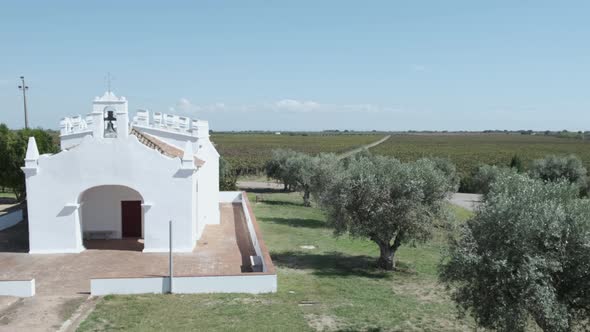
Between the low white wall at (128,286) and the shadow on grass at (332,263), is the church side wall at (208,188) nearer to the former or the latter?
the shadow on grass at (332,263)

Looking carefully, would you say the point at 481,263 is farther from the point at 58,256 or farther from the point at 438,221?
the point at 58,256

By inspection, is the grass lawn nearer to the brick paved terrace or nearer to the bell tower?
the brick paved terrace

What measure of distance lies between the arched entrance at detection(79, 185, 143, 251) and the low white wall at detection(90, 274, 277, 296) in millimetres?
7015

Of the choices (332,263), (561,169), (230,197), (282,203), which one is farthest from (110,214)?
(561,169)

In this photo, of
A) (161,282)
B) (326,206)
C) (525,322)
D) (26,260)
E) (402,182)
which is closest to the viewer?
(525,322)

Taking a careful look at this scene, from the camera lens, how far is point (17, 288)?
14484 millimetres

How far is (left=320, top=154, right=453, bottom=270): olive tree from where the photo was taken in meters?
20.0

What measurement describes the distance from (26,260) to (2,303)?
5087 mm

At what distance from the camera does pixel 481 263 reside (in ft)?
33.7

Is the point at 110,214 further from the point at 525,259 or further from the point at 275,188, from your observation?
the point at 275,188

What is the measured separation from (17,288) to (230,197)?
21561mm

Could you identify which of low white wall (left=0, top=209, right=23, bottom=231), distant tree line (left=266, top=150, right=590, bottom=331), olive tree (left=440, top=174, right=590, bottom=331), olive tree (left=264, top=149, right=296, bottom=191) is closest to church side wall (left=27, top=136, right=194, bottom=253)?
low white wall (left=0, top=209, right=23, bottom=231)

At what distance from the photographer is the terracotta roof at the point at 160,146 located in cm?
2164

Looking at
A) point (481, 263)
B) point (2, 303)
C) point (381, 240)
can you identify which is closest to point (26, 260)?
point (2, 303)
